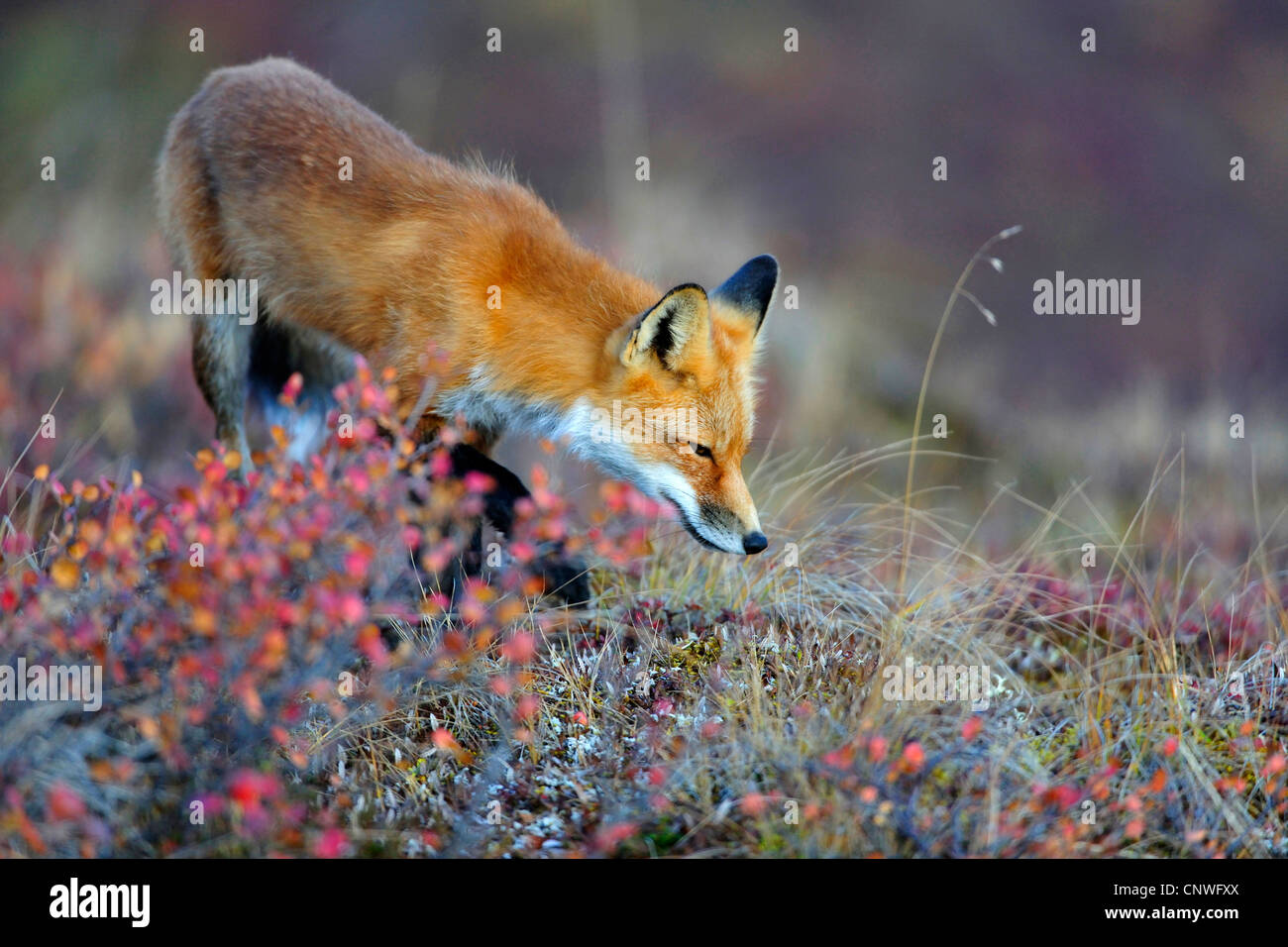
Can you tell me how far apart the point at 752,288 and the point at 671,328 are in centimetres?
60

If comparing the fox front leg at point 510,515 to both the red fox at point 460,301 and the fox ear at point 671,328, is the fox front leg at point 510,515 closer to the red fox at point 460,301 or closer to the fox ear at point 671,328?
the red fox at point 460,301

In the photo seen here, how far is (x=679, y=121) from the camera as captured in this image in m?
12.5

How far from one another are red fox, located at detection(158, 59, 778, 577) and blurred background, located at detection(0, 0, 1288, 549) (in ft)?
9.86

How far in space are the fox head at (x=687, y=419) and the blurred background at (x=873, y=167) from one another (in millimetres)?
3632

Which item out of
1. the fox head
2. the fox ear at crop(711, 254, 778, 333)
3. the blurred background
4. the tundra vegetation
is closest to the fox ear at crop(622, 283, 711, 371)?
the fox head

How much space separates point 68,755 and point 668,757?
1725 mm

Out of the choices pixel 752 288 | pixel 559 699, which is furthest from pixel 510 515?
pixel 752 288

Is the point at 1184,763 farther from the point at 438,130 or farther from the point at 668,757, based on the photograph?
the point at 438,130

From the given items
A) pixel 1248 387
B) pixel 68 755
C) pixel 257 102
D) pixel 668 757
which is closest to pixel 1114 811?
pixel 668 757

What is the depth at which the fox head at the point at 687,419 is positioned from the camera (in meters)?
3.81

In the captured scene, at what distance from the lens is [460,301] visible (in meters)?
4.14

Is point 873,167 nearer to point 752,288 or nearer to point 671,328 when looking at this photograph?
point 752,288

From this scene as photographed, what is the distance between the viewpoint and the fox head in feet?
12.5

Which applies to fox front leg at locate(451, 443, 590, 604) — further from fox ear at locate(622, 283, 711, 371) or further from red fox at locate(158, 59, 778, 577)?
fox ear at locate(622, 283, 711, 371)
